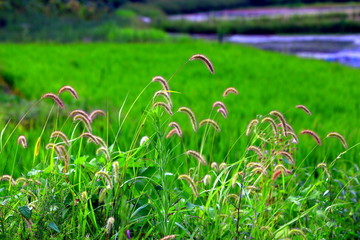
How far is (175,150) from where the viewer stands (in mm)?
3322

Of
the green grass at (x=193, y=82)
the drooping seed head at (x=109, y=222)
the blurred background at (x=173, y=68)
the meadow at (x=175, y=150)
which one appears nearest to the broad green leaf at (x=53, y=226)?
the meadow at (x=175, y=150)

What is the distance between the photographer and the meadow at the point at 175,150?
70.0 inches

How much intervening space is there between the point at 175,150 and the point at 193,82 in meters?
3.41

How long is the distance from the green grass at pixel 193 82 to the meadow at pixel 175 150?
0.02 m

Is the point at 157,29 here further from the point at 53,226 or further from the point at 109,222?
the point at 109,222

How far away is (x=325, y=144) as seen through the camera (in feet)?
12.1

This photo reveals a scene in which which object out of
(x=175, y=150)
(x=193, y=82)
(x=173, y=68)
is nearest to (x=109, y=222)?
(x=175, y=150)

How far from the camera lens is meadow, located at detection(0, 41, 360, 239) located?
1.78 metres

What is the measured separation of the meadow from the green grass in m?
0.02

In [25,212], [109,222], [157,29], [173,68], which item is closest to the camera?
[109,222]

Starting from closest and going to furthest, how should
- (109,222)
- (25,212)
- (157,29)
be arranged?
(109,222) < (25,212) < (157,29)

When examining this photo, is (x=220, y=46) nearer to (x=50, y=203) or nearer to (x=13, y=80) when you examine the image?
(x=13, y=80)

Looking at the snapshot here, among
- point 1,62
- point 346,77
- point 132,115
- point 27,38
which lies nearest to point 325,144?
point 132,115

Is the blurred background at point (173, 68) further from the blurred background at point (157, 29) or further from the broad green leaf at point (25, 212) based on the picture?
the broad green leaf at point (25, 212)
